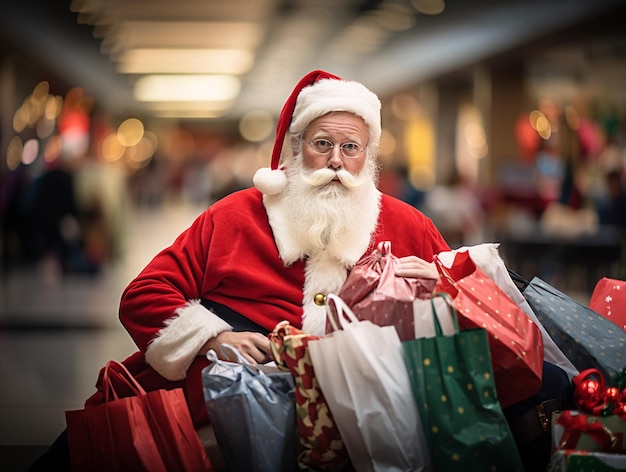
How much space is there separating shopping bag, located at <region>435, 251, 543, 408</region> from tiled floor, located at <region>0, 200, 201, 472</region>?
75.9 inches

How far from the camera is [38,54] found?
52.8 feet

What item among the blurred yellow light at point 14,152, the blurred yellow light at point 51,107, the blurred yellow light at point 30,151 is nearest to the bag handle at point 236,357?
the blurred yellow light at point 14,152

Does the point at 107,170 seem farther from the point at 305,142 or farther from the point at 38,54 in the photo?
the point at 305,142

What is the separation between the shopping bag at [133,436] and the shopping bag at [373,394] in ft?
1.65

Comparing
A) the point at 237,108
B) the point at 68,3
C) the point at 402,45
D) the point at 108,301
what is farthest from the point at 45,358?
the point at 237,108

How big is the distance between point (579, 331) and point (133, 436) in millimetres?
1555

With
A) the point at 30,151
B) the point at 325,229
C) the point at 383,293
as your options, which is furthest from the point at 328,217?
the point at 30,151

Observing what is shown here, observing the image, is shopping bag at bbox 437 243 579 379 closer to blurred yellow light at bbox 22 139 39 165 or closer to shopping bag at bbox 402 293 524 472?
shopping bag at bbox 402 293 524 472

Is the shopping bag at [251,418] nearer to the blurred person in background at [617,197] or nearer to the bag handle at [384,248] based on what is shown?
the bag handle at [384,248]

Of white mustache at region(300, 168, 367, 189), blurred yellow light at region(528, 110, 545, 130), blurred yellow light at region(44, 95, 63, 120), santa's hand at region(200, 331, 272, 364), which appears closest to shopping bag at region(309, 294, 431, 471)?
santa's hand at region(200, 331, 272, 364)

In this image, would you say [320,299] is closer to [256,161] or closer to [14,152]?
[14,152]

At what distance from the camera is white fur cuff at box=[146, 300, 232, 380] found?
3.16 meters

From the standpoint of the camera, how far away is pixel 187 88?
32500mm

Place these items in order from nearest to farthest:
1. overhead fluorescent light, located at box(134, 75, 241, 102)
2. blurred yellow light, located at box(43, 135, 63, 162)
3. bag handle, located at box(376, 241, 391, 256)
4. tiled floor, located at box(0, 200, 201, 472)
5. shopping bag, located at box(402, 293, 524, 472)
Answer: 1. shopping bag, located at box(402, 293, 524, 472)
2. bag handle, located at box(376, 241, 391, 256)
3. tiled floor, located at box(0, 200, 201, 472)
4. blurred yellow light, located at box(43, 135, 63, 162)
5. overhead fluorescent light, located at box(134, 75, 241, 102)
